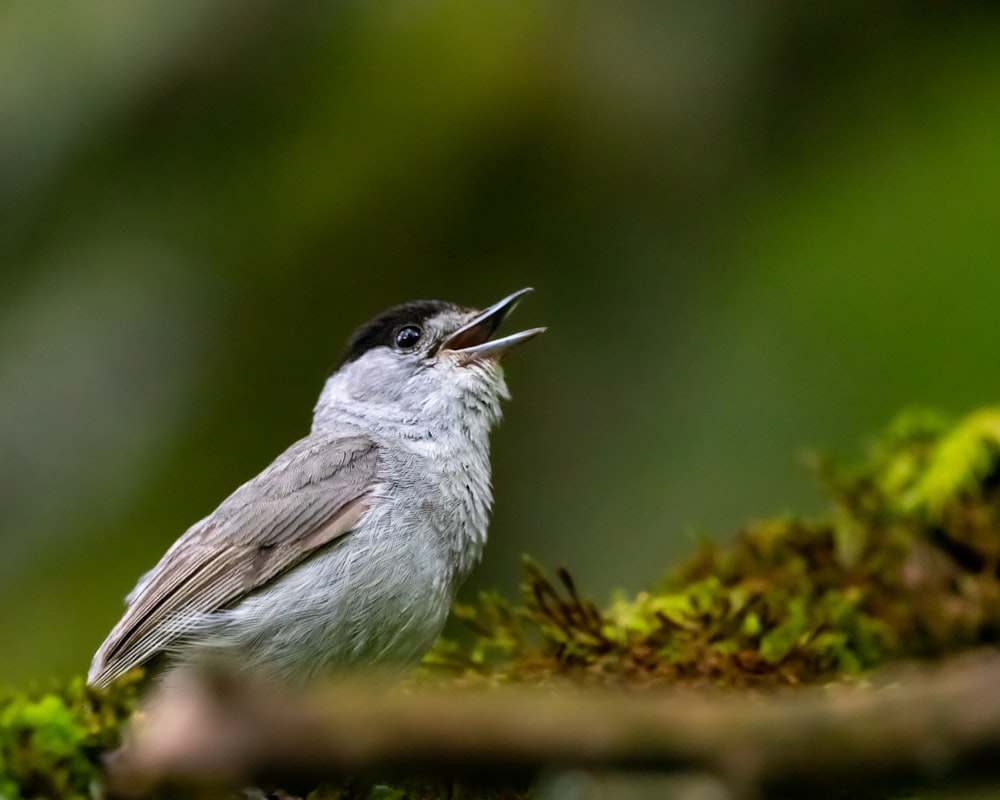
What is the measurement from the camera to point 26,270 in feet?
24.7

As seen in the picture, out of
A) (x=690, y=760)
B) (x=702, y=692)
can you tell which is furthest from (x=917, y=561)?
(x=690, y=760)

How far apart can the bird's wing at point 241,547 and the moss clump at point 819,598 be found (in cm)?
50

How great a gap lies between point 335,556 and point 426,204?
14.6 feet

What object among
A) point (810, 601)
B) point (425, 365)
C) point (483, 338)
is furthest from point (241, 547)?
point (810, 601)

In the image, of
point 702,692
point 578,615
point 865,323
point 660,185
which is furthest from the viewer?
point 660,185

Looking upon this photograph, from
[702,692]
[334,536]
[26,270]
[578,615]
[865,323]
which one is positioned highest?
[26,270]

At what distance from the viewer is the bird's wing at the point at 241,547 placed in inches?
135

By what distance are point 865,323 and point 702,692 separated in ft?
12.4

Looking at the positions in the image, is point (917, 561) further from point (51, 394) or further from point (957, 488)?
point (51, 394)

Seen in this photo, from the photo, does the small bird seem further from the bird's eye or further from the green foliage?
the green foliage

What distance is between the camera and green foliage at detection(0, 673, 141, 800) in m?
2.14

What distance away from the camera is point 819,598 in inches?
151

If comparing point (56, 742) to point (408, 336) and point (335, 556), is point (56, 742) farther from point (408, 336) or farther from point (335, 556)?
point (408, 336)

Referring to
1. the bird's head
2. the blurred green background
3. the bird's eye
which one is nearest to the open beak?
the bird's head
